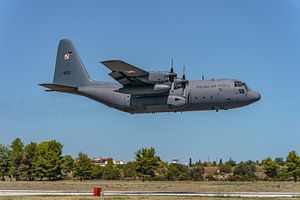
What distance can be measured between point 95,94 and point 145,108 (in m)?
6.14

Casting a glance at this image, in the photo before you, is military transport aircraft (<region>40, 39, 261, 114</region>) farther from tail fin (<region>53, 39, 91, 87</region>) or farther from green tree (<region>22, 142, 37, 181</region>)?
green tree (<region>22, 142, 37, 181</region>)

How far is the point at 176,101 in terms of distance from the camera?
5028cm

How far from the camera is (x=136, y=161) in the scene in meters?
103

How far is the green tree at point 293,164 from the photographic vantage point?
102 meters

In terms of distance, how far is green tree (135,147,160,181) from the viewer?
10181 centimetres

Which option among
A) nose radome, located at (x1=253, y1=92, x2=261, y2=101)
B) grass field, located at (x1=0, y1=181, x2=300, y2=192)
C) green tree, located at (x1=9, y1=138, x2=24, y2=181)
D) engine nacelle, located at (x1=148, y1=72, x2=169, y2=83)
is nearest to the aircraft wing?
engine nacelle, located at (x1=148, y1=72, x2=169, y2=83)

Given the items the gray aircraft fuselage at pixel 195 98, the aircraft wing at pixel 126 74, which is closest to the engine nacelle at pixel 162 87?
the gray aircraft fuselage at pixel 195 98

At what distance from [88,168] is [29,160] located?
46.9ft

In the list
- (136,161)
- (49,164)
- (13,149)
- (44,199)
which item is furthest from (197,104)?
(13,149)

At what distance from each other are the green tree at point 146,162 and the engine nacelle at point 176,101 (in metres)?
52.5

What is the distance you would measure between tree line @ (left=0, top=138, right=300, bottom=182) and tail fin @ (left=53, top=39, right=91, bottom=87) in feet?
153

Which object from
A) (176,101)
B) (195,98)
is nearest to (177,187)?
(176,101)

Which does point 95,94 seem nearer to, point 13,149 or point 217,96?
point 217,96

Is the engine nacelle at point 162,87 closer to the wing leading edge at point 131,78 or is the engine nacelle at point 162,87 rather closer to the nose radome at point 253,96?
the wing leading edge at point 131,78
